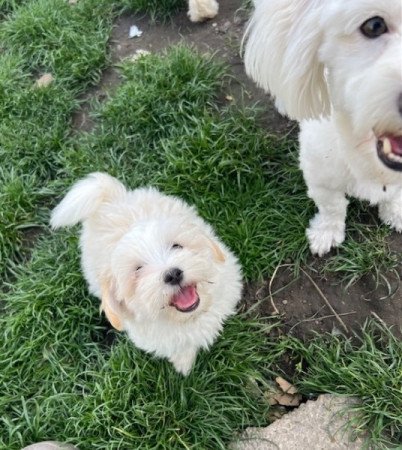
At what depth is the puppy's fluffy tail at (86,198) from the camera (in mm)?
2480

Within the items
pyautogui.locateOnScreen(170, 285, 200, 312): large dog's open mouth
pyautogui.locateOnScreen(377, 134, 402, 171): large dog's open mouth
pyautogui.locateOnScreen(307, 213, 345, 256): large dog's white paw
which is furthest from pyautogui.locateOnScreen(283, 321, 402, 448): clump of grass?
pyautogui.locateOnScreen(377, 134, 402, 171): large dog's open mouth

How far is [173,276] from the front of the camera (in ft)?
6.72

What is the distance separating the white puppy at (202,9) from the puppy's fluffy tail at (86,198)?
5.44 ft

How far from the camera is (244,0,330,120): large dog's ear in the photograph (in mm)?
1707

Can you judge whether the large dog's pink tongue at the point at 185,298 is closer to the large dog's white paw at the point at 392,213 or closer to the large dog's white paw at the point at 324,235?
the large dog's white paw at the point at 324,235

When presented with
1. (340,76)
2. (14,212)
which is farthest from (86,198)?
(340,76)

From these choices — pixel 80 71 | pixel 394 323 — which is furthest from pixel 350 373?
pixel 80 71

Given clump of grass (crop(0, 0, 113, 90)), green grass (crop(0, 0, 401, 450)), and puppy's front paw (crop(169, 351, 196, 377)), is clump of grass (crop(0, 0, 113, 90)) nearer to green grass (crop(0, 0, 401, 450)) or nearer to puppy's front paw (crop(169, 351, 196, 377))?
green grass (crop(0, 0, 401, 450))

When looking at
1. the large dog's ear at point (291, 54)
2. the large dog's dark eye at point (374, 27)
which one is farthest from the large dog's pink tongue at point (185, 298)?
the large dog's dark eye at point (374, 27)

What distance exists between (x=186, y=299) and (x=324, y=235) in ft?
3.14

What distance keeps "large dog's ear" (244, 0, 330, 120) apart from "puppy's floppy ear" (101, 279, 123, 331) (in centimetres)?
100

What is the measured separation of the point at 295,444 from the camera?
2383 millimetres

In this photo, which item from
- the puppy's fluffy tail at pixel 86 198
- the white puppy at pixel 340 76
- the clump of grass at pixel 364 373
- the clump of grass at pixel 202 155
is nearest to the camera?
the white puppy at pixel 340 76

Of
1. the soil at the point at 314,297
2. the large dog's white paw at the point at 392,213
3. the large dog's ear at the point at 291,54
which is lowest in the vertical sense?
the soil at the point at 314,297
